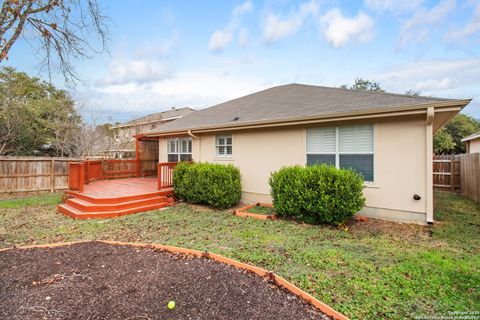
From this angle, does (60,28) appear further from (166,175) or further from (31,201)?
(31,201)

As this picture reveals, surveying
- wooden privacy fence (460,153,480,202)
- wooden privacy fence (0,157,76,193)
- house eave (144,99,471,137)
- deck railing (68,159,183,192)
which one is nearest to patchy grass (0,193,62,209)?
wooden privacy fence (0,157,76,193)

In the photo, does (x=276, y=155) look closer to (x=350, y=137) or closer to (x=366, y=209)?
(x=350, y=137)

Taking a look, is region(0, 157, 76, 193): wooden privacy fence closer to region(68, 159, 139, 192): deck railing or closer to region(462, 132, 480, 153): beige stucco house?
region(68, 159, 139, 192): deck railing

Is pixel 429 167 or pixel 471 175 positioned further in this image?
pixel 471 175

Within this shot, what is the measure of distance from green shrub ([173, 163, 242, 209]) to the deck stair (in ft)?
3.01

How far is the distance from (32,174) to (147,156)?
5114 mm

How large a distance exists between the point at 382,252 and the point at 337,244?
2.38ft

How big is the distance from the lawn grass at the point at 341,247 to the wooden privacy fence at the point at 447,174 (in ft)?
15.9

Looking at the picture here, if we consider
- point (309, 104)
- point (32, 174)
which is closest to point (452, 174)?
point (309, 104)

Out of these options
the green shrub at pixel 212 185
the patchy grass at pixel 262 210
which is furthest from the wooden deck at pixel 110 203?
the patchy grass at pixel 262 210

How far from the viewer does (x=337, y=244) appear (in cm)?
451

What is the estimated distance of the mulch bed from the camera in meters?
2.50

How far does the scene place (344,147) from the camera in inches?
255

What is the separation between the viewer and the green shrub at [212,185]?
752 cm
